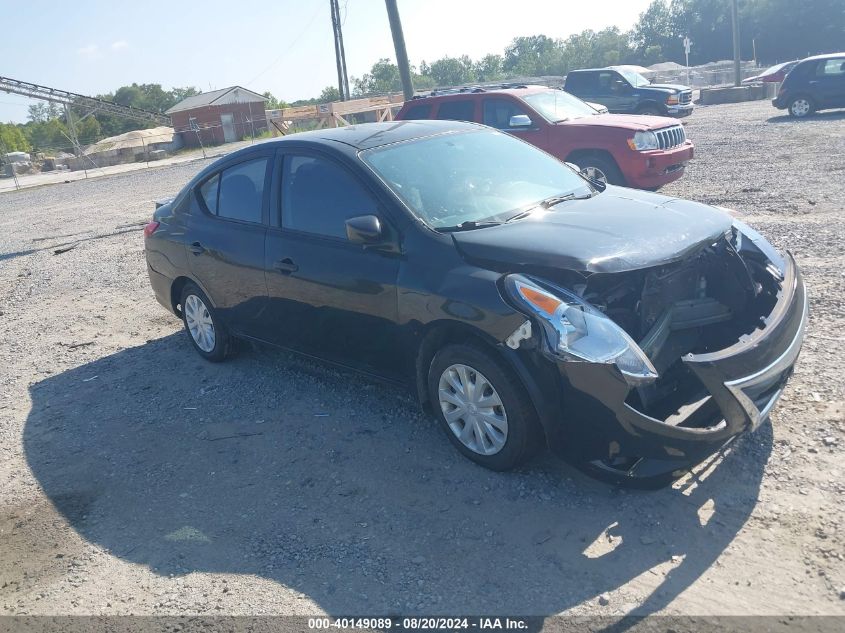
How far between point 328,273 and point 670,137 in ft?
26.7

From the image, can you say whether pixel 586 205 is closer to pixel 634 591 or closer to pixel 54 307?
pixel 634 591

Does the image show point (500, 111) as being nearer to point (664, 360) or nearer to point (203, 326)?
Result: point (203, 326)

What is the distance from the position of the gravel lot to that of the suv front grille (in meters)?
4.73

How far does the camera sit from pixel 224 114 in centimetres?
5488

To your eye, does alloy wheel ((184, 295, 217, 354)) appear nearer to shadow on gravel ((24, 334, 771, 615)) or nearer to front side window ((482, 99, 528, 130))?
shadow on gravel ((24, 334, 771, 615))

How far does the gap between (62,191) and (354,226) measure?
26514 millimetres

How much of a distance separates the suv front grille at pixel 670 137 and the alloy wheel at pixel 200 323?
750 cm

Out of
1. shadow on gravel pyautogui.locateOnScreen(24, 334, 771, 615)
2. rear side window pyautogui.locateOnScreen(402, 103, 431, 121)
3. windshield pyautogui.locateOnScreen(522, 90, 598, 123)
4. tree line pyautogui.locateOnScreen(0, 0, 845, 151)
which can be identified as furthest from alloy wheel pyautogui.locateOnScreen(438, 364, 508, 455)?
tree line pyautogui.locateOnScreen(0, 0, 845, 151)

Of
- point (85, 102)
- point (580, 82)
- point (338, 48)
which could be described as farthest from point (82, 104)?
point (580, 82)

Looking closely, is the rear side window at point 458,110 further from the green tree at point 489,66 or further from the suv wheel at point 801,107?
the green tree at point 489,66

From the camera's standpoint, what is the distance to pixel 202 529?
3.97 meters

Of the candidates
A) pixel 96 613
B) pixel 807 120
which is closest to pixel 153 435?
pixel 96 613

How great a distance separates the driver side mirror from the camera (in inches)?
168

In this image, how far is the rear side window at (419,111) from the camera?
41.1ft
